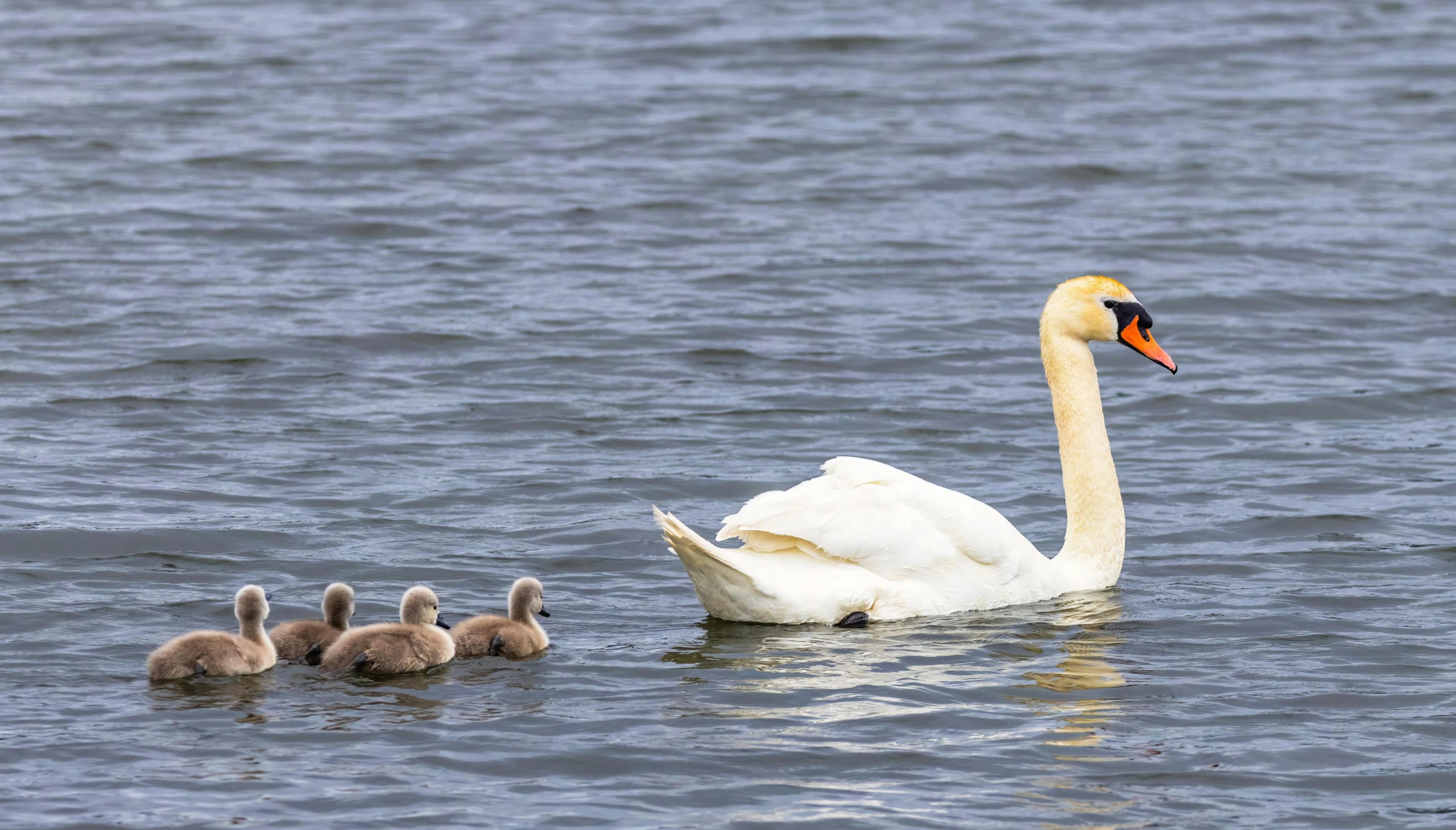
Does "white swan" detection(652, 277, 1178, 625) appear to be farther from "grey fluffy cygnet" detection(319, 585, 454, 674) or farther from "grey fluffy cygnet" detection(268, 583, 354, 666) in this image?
"grey fluffy cygnet" detection(268, 583, 354, 666)

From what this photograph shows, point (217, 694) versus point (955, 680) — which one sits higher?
point (217, 694)

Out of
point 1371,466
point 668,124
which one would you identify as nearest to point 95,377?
point 1371,466

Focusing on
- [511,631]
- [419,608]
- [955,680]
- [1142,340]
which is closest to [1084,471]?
[1142,340]

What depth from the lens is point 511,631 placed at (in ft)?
26.1

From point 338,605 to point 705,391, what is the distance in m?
5.31

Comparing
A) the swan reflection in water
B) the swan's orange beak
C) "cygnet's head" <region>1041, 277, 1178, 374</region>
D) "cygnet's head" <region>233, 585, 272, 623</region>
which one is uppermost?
"cygnet's head" <region>1041, 277, 1178, 374</region>

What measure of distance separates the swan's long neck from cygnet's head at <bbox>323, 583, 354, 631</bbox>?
3.11m

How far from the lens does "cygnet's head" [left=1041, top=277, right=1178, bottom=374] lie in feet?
31.6

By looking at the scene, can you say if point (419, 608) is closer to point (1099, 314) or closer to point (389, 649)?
point (389, 649)

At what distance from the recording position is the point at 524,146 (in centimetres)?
2058

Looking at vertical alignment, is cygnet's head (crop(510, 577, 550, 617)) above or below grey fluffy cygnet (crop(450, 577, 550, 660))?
above

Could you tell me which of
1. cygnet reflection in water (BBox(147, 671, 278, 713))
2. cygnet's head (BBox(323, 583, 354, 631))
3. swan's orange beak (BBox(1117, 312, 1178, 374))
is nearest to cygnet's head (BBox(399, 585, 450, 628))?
cygnet's head (BBox(323, 583, 354, 631))

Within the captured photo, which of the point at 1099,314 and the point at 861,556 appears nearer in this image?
the point at 861,556

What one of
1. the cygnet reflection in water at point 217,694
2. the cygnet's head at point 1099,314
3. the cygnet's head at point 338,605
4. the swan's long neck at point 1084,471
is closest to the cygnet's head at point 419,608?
the cygnet's head at point 338,605
